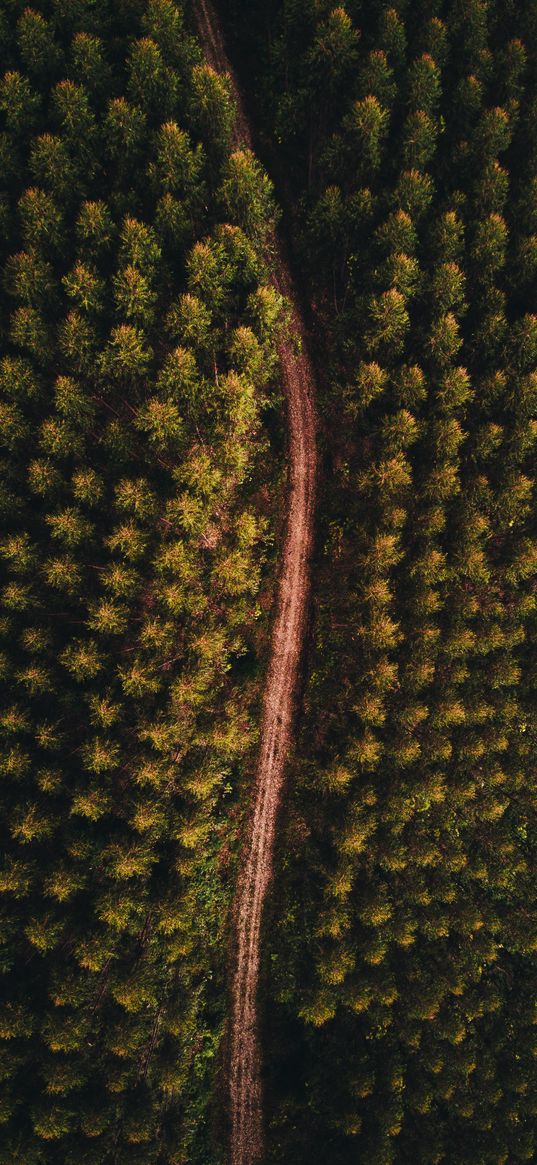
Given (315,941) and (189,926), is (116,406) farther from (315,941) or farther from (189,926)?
(315,941)

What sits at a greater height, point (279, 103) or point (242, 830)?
point (279, 103)

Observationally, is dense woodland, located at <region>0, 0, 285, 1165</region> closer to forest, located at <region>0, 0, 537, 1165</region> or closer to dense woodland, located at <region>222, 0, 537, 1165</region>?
forest, located at <region>0, 0, 537, 1165</region>

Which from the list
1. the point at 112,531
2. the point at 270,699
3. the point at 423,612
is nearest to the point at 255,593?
the point at 270,699

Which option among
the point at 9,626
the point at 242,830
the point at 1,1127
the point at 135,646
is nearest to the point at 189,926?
the point at 242,830

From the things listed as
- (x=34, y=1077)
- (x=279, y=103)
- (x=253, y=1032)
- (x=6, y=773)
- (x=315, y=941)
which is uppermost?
(x=279, y=103)

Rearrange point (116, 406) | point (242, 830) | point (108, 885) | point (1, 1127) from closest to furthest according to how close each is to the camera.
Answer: point (1, 1127) → point (108, 885) → point (116, 406) → point (242, 830)

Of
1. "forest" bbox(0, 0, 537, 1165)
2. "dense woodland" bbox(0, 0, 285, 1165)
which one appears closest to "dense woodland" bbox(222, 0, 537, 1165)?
"forest" bbox(0, 0, 537, 1165)
